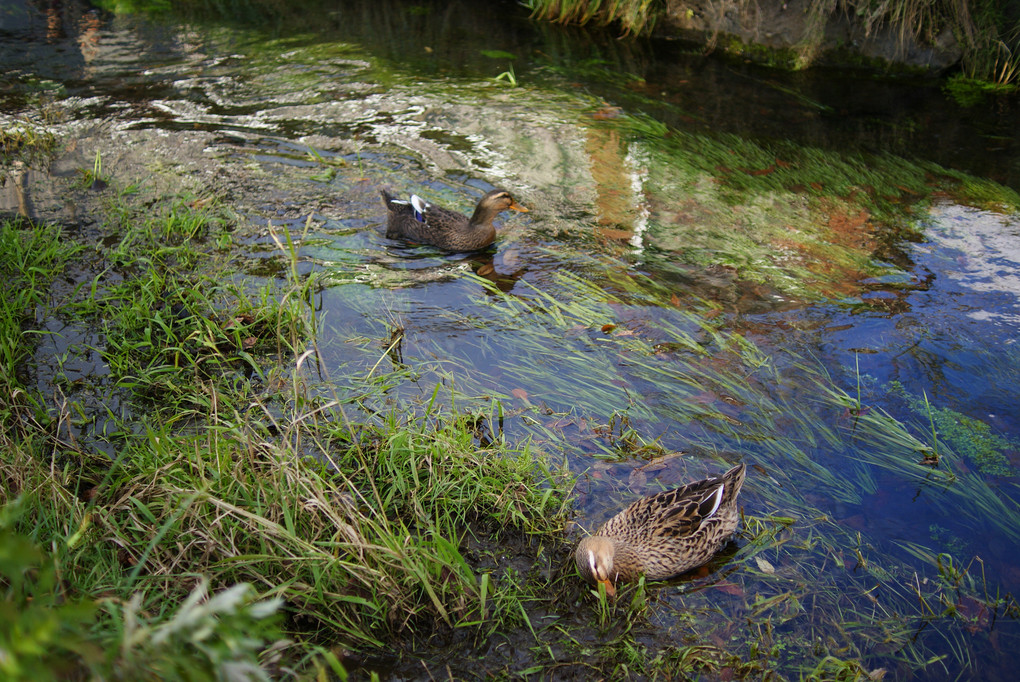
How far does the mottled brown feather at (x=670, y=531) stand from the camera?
10.2 ft

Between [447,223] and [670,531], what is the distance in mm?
3504

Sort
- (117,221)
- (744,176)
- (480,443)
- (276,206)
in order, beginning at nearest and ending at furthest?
(480,443) → (117,221) → (276,206) → (744,176)

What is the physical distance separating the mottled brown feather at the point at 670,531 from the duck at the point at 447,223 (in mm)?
3152

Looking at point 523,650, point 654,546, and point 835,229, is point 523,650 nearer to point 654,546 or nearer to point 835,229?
point 654,546

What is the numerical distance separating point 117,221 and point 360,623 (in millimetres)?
4596

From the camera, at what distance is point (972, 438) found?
153 inches

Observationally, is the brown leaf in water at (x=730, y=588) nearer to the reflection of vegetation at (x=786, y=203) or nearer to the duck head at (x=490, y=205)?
the reflection of vegetation at (x=786, y=203)

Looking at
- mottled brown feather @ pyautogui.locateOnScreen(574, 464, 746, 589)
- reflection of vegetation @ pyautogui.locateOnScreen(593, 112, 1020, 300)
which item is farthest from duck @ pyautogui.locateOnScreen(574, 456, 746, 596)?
reflection of vegetation @ pyautogui.locateOnScreen(593, 112, 1020, 300)

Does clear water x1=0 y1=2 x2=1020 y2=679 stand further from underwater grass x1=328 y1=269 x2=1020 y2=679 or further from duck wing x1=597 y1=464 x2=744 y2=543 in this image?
duck wing x1=597 y1=464 x2=744 y2=543

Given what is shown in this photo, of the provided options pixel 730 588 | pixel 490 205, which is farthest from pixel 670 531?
pixel 490 205

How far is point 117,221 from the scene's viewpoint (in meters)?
5.60

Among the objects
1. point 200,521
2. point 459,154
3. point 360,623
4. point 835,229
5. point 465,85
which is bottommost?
point 360,623

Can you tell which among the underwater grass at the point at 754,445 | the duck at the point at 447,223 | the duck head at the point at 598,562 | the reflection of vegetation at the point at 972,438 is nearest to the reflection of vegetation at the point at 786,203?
the underwater grass at the point at 754,445

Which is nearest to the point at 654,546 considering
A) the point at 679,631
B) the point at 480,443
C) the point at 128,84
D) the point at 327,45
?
the point at 679,631
